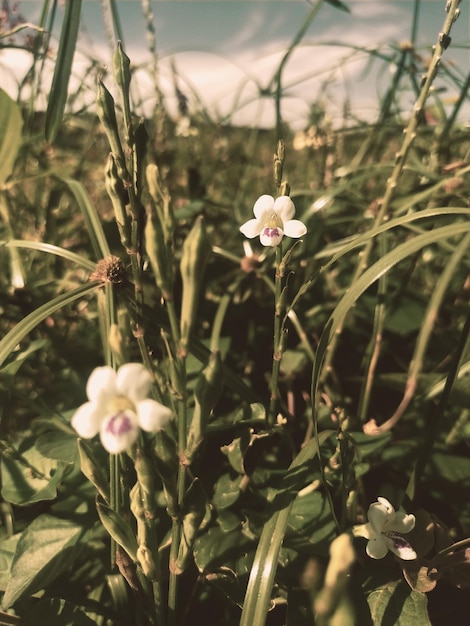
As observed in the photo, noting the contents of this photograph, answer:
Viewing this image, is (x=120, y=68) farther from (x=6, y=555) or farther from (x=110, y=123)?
(x=6, y=555)

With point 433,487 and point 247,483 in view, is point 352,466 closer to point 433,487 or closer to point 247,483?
point 247,483

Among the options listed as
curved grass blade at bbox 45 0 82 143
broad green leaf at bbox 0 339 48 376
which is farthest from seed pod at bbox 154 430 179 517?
curved grass blade at bbox 45 0 82 143

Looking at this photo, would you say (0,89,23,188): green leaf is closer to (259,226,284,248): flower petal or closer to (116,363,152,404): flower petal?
(259,226,284,248): flower petal

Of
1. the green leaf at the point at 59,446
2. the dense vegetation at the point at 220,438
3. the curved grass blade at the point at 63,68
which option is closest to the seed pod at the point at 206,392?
the dense vegetation at the point at 220,438

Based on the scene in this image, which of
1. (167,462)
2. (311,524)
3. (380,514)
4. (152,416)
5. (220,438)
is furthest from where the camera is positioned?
(220,438)

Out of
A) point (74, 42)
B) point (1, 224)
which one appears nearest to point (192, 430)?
point (74, 42)

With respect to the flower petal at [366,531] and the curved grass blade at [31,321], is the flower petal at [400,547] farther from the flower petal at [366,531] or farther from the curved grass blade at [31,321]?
the curved grass blade at [31,321]

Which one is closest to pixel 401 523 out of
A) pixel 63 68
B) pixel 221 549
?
pixel 221 549
